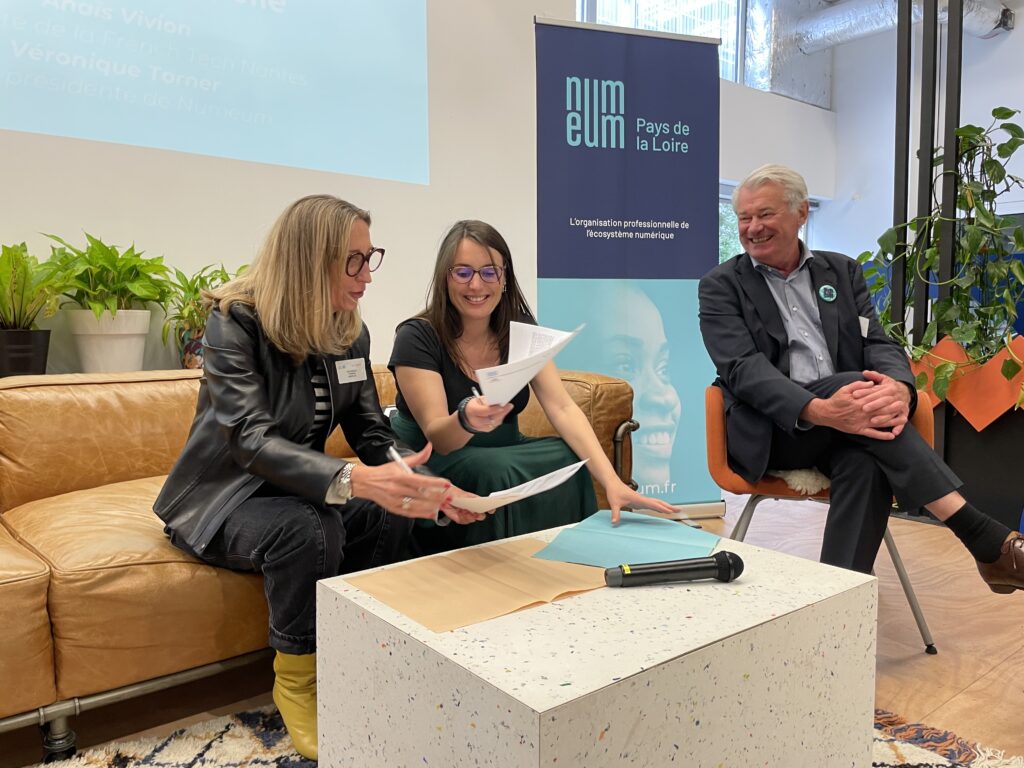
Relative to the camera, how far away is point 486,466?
6.04ft

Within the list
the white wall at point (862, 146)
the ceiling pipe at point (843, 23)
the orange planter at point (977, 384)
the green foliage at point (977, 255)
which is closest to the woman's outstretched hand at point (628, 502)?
the green foliage at point (977, 255)

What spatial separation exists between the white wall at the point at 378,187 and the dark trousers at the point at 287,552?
133 centimetres

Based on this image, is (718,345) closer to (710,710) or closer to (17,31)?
(710,710)

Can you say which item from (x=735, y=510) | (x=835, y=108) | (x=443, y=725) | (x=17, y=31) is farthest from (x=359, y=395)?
(x=835, y=108)

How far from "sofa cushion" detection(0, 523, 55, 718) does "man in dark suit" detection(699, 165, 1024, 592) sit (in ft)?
5.31

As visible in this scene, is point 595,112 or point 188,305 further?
point 595,112

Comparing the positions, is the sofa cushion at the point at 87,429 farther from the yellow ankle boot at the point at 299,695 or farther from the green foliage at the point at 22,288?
the yellow ankle boot at the point at 299,695

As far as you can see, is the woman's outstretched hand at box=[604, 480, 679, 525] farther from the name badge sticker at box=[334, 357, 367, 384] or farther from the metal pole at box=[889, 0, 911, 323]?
the metal pole at box=[889, 0, 911, 323]

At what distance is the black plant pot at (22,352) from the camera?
2189mm

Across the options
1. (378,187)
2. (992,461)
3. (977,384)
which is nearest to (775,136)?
(977,384)

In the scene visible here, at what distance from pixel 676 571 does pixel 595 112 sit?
256 centimetres

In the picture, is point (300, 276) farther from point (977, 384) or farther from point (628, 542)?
point (977, 384)

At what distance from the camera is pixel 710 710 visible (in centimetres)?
100

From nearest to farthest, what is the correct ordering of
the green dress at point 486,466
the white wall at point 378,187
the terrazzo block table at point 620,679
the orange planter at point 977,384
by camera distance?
the terrazzo block table at point 620,679
the green dress at point 486,466
the white wall at point 378,187
the orange planter at point 977,384
